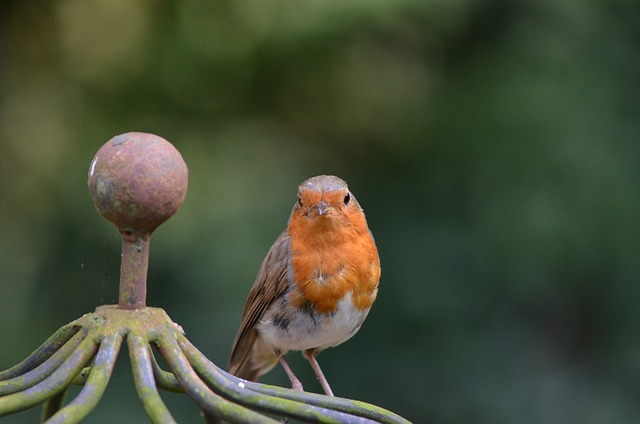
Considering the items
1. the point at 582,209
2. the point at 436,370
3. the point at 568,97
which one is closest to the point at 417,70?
the point at 568,97

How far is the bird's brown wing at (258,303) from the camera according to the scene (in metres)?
2.53

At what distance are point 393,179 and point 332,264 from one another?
61.7 inches

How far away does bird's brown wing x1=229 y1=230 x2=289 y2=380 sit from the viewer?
8.31 ft

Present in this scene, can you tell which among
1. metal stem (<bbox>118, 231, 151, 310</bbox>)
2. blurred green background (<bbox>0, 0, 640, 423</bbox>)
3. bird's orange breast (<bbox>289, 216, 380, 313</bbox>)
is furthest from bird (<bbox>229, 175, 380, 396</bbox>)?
blurred green background (<bbox>0, 0, 640, 423</bbox>)

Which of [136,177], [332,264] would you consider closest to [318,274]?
[332,264]

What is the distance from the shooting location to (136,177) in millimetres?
1333

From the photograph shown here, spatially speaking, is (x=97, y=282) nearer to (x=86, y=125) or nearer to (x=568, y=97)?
(x=86, y=125)

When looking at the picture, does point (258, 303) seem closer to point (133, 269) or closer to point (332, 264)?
point (332, 264)

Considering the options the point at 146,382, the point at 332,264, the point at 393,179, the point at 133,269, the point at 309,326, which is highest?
the point at 393,179

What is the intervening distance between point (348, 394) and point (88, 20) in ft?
6.17

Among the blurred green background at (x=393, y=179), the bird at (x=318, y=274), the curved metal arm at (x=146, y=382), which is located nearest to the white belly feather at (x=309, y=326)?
the bird at (x=318, y=274)

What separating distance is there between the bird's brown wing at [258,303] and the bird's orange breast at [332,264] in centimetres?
6

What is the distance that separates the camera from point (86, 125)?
3637mm

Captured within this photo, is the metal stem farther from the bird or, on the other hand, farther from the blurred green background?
the blurred green background
